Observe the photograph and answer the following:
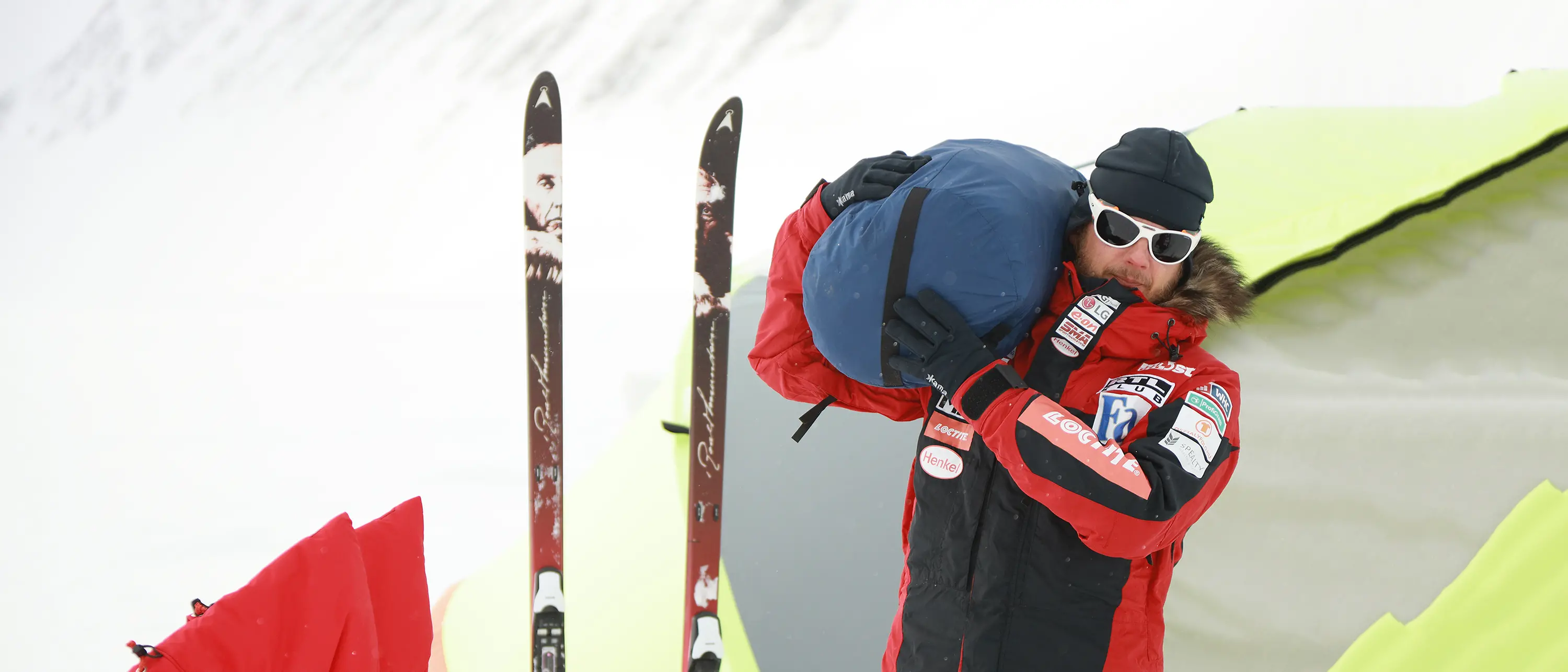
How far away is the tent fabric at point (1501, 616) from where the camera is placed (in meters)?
1.43

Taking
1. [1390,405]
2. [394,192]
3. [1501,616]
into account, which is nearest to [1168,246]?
[1390,405]

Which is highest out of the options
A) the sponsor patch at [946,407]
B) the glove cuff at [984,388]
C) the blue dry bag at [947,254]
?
the blue dry bag at [947,254]

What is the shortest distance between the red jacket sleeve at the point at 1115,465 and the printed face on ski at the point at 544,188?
142 cm

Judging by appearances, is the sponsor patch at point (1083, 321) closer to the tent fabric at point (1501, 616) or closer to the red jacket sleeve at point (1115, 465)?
the red jacket sleeve at point (1115, 465)

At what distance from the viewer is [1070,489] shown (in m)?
0.87

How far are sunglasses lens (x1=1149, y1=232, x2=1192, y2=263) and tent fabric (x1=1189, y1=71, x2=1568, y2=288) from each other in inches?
27.0

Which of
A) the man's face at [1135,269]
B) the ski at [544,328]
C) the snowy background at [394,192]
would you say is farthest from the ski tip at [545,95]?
the snowy background at [394,192]

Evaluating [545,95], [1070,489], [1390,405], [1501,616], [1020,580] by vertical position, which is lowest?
[1501,616]

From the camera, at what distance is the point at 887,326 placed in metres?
0.99

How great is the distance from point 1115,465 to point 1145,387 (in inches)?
5.2

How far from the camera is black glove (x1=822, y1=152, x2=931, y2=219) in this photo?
105 cm

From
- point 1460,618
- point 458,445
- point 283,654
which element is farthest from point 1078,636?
point 458,445

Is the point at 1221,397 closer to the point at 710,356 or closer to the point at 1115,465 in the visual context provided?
the point at 1115,465

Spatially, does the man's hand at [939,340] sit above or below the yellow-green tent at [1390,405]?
above
